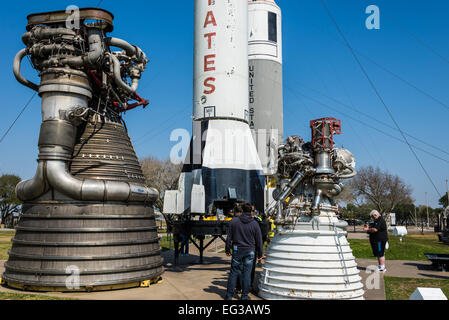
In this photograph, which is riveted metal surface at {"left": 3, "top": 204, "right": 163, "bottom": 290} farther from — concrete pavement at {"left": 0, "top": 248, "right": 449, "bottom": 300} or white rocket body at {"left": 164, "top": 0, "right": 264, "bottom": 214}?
white rocket body at {"left": 164, "top": 0, "right": 264, "bottom": 214}

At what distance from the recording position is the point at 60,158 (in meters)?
8.77

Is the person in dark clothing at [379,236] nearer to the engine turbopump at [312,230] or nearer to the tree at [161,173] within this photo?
the engine turbopump at [312,230]

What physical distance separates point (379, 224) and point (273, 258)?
5021 millimetres

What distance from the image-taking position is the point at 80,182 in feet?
28.5

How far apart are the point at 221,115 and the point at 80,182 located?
22.9 ft

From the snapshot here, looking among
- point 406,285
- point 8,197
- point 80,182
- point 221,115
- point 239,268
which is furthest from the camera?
point 8,197

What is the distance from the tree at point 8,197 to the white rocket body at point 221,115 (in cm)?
4361

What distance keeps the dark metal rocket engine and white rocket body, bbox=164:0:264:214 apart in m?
4.00

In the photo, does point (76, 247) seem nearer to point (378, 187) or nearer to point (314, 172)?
point (314, 172)

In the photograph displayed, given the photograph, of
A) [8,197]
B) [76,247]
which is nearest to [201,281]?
[76,247]

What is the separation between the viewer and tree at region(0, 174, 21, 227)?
160ft

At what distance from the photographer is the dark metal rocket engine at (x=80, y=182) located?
27.9ft

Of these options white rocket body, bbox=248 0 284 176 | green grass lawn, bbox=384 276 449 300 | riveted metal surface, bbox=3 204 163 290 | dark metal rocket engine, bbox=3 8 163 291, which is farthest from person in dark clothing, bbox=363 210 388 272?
white rocket body, bbox=248 0 284 176

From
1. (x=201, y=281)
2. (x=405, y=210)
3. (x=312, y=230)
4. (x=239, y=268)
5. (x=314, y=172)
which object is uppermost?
(x=314, y=172)
